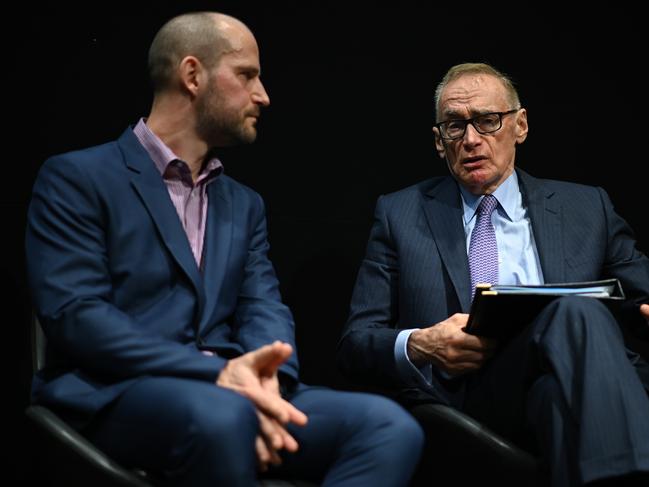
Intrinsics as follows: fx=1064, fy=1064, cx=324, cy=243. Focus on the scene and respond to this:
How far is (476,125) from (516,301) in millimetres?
909

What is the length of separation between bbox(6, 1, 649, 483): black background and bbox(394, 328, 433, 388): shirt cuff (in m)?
0.59

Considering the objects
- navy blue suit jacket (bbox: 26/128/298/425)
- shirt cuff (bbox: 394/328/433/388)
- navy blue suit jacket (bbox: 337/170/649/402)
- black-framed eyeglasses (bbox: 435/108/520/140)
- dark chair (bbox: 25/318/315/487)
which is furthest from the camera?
black-framed eyeglasses (bbox: 435/108/520/140)

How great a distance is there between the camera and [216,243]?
8.56 feet

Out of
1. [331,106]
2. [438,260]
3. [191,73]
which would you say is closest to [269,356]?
[191,73]

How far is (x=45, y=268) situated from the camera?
7.66 ft

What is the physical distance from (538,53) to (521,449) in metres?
1.65

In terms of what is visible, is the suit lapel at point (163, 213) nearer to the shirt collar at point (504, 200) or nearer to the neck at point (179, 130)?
the neck at point (179, 130)

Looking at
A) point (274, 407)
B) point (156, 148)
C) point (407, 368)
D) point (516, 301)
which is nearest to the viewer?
point (274, 407)

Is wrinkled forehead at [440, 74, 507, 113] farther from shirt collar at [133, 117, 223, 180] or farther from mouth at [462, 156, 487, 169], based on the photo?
shirt collar at [133, 117, 223, 180]

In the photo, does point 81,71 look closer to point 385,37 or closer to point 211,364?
point 385,37

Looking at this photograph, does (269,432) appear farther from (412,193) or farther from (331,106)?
(331,106)

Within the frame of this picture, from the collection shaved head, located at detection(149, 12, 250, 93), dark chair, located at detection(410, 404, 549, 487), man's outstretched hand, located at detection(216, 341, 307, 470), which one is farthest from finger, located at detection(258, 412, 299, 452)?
shaved head, located at detection(149, 12, 250, 93)

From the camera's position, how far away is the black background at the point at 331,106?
3.19 meters

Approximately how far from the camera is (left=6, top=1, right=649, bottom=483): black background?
10.5ft
